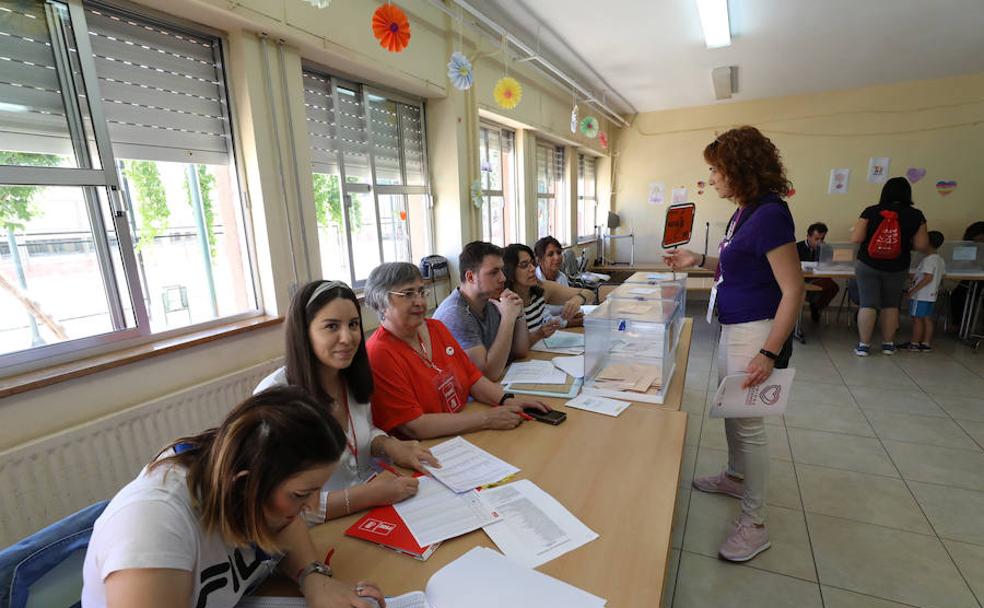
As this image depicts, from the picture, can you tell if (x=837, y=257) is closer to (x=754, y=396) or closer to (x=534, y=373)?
(x=754, y=396)

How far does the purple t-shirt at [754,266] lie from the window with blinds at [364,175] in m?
2.23

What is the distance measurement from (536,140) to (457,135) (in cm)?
219

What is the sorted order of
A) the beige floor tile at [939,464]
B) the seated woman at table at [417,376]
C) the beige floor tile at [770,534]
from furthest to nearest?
1. the beige floor tile at [939,464]
2. the beige floor tile at [770,534]
3. the seated woman at table at [417,376]

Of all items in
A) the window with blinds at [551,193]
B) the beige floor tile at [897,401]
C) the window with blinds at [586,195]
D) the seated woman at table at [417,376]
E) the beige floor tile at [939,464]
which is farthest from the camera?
the window with blinds at [586,195]

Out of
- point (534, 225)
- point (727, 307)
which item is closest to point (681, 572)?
point (727, 307)

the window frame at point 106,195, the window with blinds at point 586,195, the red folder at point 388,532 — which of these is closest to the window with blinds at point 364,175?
the window frame at point 106,195

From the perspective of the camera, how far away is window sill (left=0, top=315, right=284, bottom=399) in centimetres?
152

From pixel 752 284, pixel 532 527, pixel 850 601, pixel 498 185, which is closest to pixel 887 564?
pixel 850 601

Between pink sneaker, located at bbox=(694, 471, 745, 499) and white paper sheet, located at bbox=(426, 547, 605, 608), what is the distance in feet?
5.71

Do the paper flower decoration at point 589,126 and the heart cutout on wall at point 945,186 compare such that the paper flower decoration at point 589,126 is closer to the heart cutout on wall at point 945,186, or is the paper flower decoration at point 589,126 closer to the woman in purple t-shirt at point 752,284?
the woman in purple t-shirt at point 752,284

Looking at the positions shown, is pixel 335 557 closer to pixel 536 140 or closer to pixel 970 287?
pixel 536 140

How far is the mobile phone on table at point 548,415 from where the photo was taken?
150 cm

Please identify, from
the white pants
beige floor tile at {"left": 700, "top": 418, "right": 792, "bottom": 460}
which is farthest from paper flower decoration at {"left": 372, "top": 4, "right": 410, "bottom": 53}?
beige floor tile at {"left": 700, "top": 418, "right": 792, "bottom": 460}

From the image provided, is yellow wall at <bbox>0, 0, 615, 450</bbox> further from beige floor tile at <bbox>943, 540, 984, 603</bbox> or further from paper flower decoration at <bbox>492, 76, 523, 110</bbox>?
beige floor tile at <bbox>943, 540, 984, 603</bbox>
